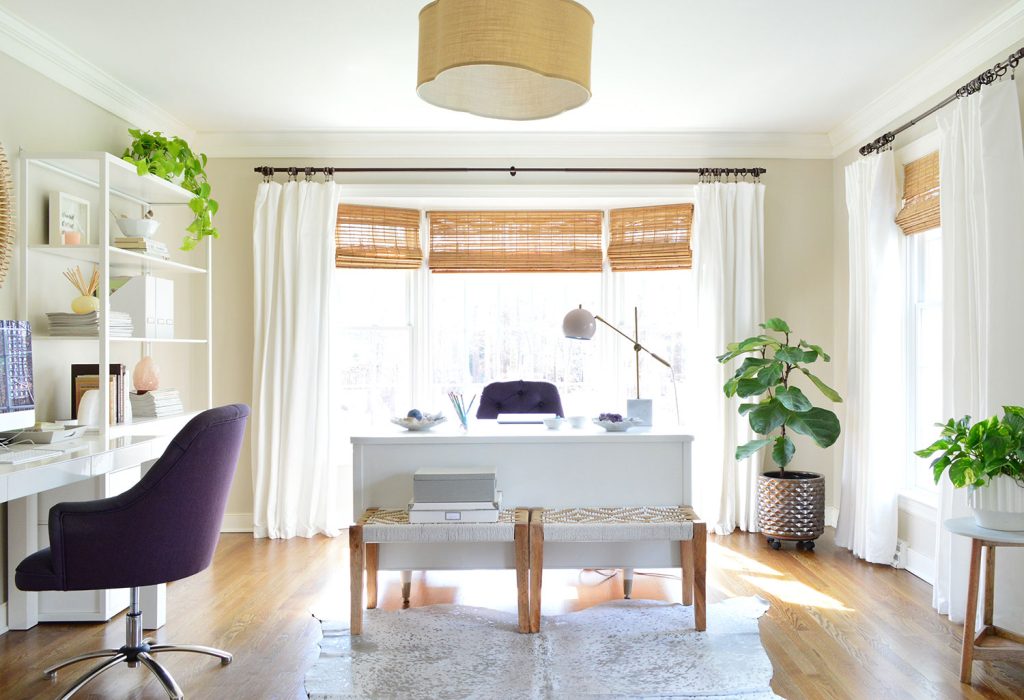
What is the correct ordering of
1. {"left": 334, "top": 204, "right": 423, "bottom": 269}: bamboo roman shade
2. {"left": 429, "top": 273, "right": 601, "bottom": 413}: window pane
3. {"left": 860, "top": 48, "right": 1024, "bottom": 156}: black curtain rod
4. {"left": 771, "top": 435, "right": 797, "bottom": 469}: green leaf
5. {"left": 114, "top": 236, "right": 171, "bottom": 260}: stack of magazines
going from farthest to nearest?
{"left": 429, "top": 273, "right": 601, "bottom": 413}: window pane, {"left": 334, "top": 204, "right": 423, "bottom": 269}: bamboo roman shade, {"left": 771, "top": 435, "right": 797, "bottom": 469}: green leaf, {"left": 114, "top": 236, "right": 171, "bottom": 260}: stack of magazines, {"left": 860, "top": 48, "right": 1024, "bottom": 156}: black curtain rod

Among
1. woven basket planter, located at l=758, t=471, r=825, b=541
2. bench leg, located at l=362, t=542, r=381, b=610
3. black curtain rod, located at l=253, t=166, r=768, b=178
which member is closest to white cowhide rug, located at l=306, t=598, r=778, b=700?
bench leg, located at l=362, t=542, r=381, b=610

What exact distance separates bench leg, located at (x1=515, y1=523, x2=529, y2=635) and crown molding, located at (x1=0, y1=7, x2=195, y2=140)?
2990 mm

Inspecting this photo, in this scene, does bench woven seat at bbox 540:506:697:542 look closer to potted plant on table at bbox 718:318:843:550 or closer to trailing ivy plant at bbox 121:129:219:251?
potted plant on table at bbox 718:318:843:550

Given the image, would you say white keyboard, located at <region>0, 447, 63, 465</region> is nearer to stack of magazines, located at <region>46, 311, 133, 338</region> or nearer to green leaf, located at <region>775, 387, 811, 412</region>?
stack of magazines, located at <region>46, 311, 133, 338</region>

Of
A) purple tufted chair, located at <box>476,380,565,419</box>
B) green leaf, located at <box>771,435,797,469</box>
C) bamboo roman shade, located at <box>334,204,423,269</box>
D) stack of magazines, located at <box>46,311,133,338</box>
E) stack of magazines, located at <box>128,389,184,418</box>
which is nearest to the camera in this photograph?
stack of magazines, located at <box>46,311,133,338</box>

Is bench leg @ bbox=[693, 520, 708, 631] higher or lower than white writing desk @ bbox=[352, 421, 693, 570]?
lower

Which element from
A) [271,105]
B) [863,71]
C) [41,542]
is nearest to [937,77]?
[863,71]

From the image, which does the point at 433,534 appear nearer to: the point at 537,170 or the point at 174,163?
the point at 174,163

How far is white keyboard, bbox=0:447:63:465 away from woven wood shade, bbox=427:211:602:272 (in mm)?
3054

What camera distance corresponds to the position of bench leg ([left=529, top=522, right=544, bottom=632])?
2.97 metres

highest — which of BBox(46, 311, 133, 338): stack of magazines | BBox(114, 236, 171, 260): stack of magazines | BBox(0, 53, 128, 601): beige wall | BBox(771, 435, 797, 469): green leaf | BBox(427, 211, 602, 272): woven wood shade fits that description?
BBox(0, 53, 128, 601): beige wall

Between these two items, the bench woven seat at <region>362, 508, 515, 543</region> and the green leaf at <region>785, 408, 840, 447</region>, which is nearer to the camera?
the bench woven seat at <region>362, 508, 515, 543</region>

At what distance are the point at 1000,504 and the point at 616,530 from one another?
1343mm

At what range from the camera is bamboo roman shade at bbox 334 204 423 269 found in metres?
5.21
